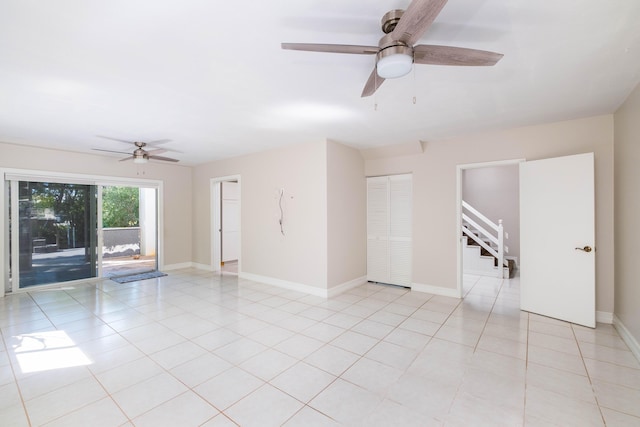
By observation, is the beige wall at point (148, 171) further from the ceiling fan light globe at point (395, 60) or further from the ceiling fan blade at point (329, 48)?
the ceiling fan light globe at point (395, 60)

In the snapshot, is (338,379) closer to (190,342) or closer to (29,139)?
(190,342)

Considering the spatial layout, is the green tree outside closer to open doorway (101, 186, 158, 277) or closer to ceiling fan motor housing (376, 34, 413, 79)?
open doorway (101, 186, 158, 277)

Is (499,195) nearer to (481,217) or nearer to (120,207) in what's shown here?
(481,217)

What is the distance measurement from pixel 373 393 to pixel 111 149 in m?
5.65

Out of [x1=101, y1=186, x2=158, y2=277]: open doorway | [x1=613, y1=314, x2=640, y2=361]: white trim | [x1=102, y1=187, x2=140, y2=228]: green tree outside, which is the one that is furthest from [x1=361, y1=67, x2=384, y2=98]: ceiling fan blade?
[x1=102, y1=187, x2=140, y2=228]: green tree outside

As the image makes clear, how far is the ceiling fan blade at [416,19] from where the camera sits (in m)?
1.27

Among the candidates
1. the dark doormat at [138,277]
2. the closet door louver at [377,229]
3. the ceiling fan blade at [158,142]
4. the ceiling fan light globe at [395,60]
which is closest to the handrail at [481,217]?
the closet door louver at [377,229]

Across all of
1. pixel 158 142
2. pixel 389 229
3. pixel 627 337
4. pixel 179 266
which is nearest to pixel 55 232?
pixel 179 266

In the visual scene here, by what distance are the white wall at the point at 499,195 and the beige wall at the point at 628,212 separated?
142 inches

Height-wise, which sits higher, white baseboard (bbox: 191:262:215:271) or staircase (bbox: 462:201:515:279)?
staircase (bbox: 462:201:515:279)

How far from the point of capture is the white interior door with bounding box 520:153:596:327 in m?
3.37

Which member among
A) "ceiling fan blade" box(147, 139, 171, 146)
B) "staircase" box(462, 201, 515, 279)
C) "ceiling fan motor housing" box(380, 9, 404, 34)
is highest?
"ceiling fan blade" box(147, 139, 171, 146)

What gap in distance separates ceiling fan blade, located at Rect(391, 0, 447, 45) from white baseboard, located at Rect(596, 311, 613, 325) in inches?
160

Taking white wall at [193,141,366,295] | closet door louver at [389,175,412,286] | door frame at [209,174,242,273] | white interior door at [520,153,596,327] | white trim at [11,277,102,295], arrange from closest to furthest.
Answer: white interior door at [520,153,596,327], white wall at [193,141,366,295], white trim at [11,277,102,295], closet door louver at [389,175,412,286], door frame at [209,174,242,273]
